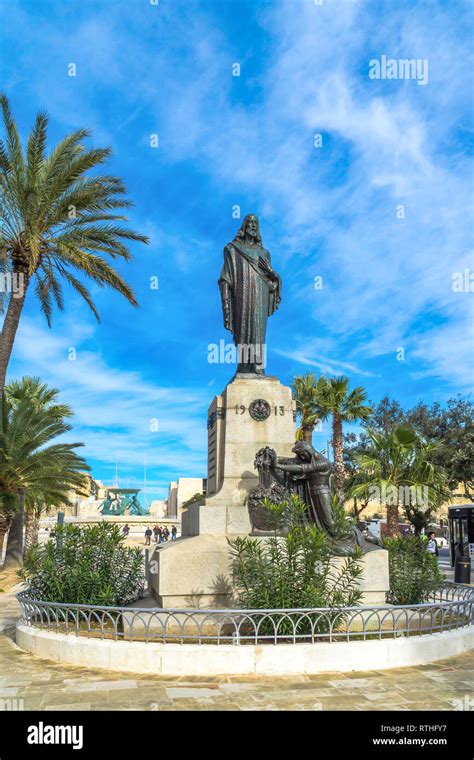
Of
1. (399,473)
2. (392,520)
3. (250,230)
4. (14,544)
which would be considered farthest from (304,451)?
(14,544)

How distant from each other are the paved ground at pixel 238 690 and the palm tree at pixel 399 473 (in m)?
14.2

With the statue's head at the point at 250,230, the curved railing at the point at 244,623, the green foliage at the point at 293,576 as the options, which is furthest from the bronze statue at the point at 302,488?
the statue's head at the point at 250,230

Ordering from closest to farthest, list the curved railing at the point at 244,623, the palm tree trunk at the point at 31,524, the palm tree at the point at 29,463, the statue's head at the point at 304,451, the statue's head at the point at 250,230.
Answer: the curved railing at the point at 244,623 → the statue's head at the point at 304,451 → the statue's head at the point at 250,230 → the palm tree at the point at 29,463 → the palm tree trunk at the point at 31,524

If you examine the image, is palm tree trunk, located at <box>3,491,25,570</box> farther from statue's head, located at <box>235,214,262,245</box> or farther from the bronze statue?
the bronze statue

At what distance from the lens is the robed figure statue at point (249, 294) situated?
36.4 ft

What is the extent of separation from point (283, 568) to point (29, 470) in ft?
50.1

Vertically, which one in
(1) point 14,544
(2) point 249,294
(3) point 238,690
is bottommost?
(3) point 238,690

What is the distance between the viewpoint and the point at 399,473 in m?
21.3

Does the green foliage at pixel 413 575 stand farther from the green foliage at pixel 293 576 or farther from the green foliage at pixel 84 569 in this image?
the green foliage at pixel 84 569

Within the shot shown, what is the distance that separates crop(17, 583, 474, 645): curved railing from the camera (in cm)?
689

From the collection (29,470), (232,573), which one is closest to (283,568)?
(232,573)

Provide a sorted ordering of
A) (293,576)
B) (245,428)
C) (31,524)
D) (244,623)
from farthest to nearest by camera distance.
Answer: (31,524) → (245,428) → (244,623) → (293,576)

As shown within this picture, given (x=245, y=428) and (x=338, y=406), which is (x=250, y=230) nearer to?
(x=245, y=428)

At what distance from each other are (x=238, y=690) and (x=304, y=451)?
151 inches
